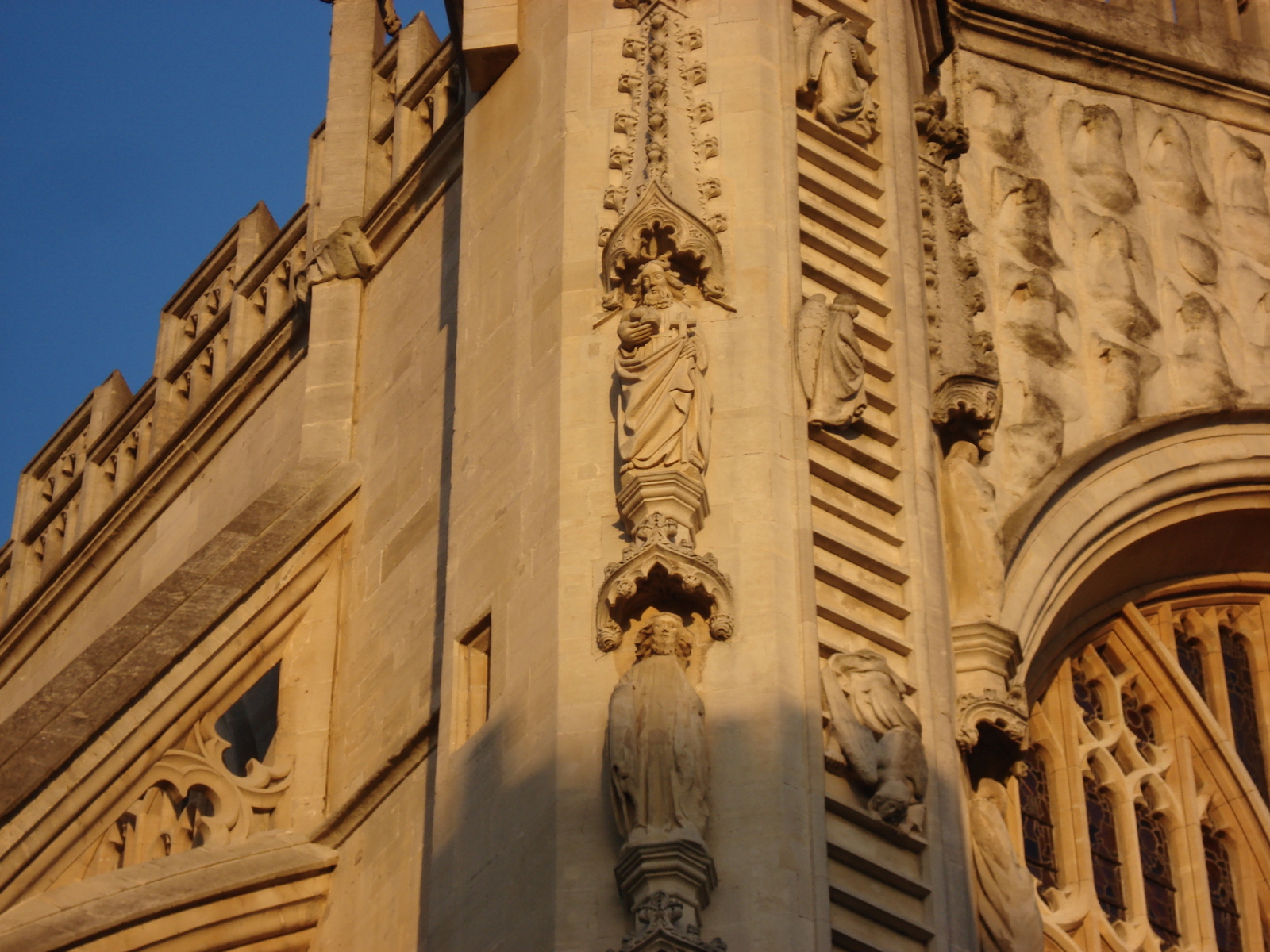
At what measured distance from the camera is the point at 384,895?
48.5 ft

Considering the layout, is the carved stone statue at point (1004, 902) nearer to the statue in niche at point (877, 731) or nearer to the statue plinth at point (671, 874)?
the statue in niche at point (877, 731)

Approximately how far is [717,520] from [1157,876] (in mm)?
5175

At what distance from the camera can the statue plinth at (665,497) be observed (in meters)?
13.5

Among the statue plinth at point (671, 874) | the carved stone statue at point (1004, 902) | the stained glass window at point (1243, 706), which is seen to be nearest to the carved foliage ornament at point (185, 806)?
the statue plinth at point (671, 874)

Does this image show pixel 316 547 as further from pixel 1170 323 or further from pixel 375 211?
pixel 1170 323

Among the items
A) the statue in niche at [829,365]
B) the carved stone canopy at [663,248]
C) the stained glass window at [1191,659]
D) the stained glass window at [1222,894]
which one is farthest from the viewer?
the stained glass window at [1191,659]

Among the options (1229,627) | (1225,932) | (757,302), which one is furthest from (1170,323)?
(757,302)

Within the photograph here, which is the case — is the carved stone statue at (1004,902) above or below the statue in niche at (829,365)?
below

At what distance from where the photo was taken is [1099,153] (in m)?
19.0

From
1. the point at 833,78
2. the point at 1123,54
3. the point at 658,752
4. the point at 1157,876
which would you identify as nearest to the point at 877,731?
the point at 658,752

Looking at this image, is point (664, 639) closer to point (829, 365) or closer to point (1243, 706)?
point (829, 365)

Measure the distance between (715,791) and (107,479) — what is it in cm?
1143

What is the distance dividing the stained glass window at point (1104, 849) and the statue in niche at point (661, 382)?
4740 millimetres

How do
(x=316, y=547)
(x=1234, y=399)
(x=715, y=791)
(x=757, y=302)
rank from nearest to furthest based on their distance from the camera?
(x=715, y=791)
(x=757, y=302)
(x=316, y=547)
(x=1234, y=399)
